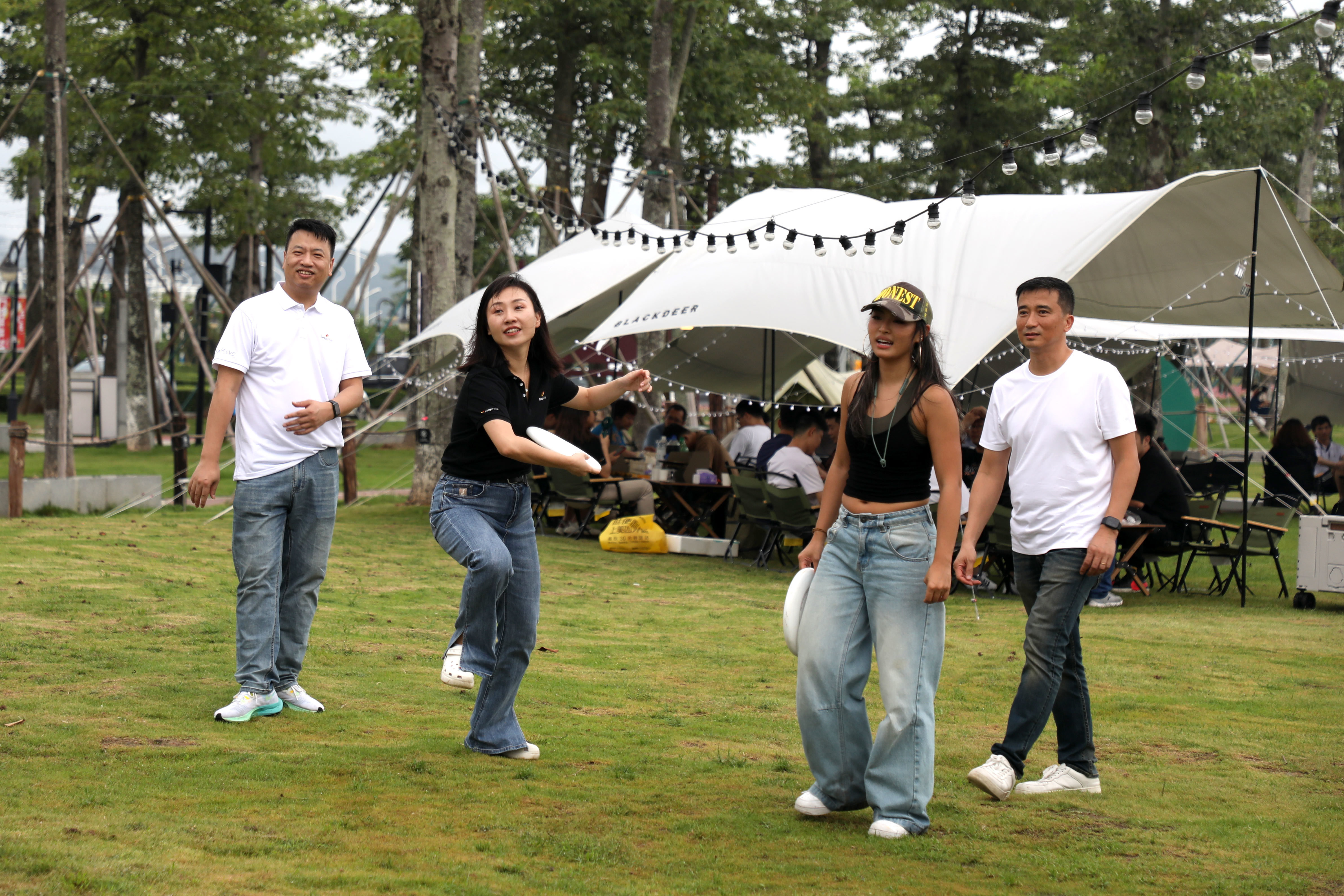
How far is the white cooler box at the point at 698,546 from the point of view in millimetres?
13633

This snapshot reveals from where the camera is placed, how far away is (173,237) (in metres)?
22.7

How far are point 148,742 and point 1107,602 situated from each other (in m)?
7.84

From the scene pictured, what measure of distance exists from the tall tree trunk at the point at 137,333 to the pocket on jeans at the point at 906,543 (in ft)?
83.4

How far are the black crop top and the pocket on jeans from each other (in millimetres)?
90

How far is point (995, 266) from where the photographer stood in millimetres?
12453

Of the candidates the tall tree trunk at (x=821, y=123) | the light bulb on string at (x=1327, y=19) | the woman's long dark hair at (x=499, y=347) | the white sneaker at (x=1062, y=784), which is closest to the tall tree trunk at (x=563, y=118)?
the tall tree trunk at (x=821, y=123)

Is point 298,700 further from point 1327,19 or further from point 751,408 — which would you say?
point 751,408

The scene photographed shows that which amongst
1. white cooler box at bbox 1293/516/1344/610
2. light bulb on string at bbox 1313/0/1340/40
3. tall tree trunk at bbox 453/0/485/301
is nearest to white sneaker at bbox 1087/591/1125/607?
white cooler box at bbox 1293/516/1344/610

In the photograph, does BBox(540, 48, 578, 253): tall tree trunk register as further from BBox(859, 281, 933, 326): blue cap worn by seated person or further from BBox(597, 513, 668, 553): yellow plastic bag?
BBox(859, 281, 933, 326): blue cap worn by seated person

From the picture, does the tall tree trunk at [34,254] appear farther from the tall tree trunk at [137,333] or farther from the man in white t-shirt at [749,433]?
the man in white t-shirt at [749,433]

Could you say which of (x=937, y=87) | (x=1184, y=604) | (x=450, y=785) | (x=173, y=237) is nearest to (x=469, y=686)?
(x=450, y=785)

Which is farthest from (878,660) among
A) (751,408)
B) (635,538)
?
(751,408)

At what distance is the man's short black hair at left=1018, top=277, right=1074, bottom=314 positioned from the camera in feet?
15.8

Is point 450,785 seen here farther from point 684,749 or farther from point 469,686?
point 684,749
